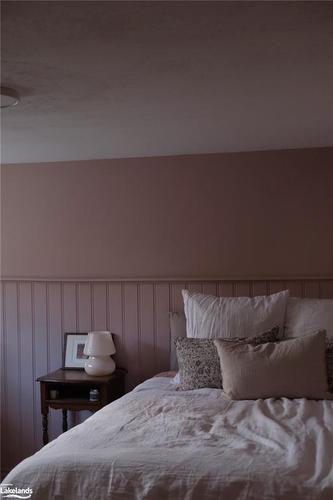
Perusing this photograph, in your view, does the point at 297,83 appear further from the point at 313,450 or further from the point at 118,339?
the point at 118,339

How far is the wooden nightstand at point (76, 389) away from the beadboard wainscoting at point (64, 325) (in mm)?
203

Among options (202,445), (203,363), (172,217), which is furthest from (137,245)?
(202,445)

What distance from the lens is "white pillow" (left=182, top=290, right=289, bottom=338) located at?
3.13m

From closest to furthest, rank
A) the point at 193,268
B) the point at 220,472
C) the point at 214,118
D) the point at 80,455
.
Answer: the point at 220,472
the point at 80,455
the point at 214,118
the point at 193,268

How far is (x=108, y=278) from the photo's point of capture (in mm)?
3854

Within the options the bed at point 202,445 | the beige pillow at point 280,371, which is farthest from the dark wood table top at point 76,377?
the beige pillow at point 280,371

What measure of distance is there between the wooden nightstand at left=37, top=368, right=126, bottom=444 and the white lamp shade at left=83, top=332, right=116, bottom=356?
15 cm

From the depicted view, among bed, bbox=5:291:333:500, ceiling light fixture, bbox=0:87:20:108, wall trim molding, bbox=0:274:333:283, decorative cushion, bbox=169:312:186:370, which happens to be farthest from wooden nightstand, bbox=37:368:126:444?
ceiling light fixture, bbox=0:87:20:108

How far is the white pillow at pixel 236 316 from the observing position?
313cm

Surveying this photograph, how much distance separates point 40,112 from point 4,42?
33.7 inches

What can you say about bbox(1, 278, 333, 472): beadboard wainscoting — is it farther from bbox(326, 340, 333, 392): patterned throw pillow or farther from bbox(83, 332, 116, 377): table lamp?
bbox(326, 340, 333, 392): patterned throw pillow

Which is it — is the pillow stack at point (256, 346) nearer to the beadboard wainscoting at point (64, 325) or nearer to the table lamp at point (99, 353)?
the beadboard wainscoting at point (64, 325)

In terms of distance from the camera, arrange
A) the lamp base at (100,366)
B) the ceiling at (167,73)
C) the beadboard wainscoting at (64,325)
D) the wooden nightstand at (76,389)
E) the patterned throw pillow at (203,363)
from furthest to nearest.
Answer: the beadboard wainscoting at (64,325), the lamp base at (100,366), the wooden nightstand at (76,389), the patterned throw pillow at (203,363), the ceiling at (167,73)

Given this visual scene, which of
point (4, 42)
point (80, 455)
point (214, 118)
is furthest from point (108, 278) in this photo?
point (4, 42)
